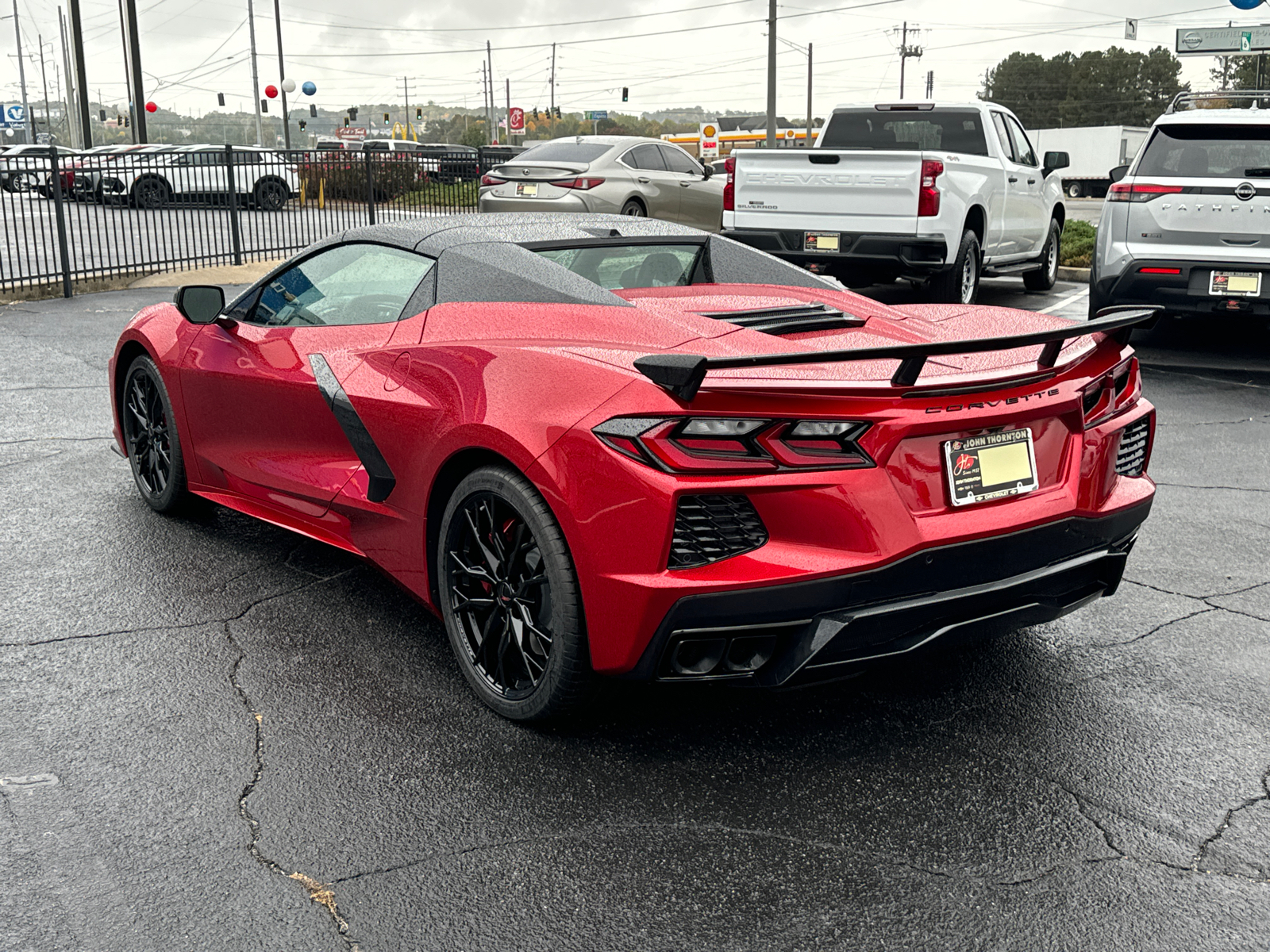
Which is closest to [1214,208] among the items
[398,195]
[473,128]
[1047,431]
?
[1047,431]

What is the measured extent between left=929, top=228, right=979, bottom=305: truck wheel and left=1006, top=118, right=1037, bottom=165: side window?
6.72ft

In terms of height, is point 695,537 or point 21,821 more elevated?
point 695,537

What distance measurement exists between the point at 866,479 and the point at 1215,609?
228 cm

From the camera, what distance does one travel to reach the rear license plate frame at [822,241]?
11.4 metres

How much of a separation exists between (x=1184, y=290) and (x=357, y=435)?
744 centimetres

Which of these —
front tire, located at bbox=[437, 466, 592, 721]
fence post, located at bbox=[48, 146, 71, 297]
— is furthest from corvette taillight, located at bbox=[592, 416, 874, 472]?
fence post, located at bbox=[48, 146, 71, 297]

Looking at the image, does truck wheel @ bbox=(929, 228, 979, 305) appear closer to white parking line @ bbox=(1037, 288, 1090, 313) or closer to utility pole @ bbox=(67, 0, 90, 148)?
white parking line @ bbox=(1037, 288, 1090, 313)

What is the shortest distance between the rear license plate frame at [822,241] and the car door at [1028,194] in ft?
9.36

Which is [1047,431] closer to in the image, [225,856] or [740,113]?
[225,856]

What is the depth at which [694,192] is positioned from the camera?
17.6 meters

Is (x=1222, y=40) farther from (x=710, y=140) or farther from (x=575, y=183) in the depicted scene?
(x=575, y=183)

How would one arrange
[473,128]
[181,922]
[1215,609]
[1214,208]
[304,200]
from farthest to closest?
[473,128] < [304,200] < [1214,208] < [1215,609] < [181,922]

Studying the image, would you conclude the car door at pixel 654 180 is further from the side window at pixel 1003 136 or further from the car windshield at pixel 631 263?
the car windshield at pixel 631 263

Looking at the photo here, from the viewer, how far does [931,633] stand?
125 inches
